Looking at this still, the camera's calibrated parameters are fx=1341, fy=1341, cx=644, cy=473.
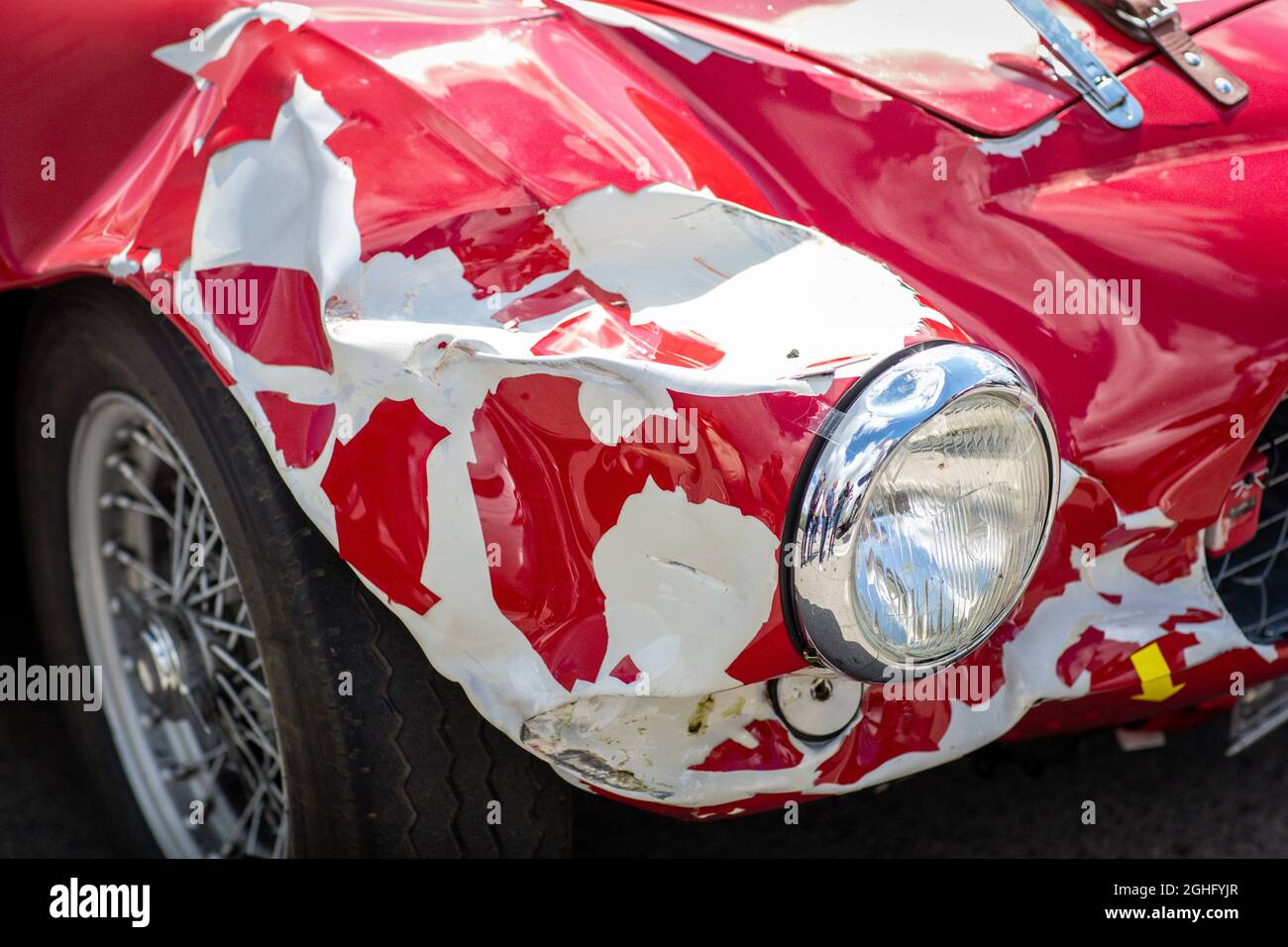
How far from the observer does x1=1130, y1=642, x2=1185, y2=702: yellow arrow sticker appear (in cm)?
165

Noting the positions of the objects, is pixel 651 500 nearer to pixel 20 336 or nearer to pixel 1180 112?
pixel 1180 112

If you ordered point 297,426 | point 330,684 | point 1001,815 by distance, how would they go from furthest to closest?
point 1001,815 → point 330,684 → point 297,426

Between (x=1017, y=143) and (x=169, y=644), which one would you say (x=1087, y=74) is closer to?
(x=1017, y=143)

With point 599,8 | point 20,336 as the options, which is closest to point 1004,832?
point 599,8

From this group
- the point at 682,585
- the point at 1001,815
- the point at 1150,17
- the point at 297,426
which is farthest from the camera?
the point at 1001,815

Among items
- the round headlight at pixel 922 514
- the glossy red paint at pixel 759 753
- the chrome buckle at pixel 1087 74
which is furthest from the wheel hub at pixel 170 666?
the chrome buckle at pixel 1087 74

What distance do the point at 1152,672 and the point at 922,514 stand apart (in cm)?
50

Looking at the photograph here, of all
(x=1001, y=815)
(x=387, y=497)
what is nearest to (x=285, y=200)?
(x=387, y=497)

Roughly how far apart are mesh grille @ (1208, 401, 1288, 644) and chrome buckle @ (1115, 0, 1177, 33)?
1.81 ft

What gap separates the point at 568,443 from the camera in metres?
1.36

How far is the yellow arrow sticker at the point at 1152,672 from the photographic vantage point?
1654 mm

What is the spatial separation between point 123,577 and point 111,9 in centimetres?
91

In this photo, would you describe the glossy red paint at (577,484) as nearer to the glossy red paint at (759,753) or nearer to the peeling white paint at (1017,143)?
the glossy red paint at (759,753)

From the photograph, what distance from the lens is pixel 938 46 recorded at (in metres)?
1.78
